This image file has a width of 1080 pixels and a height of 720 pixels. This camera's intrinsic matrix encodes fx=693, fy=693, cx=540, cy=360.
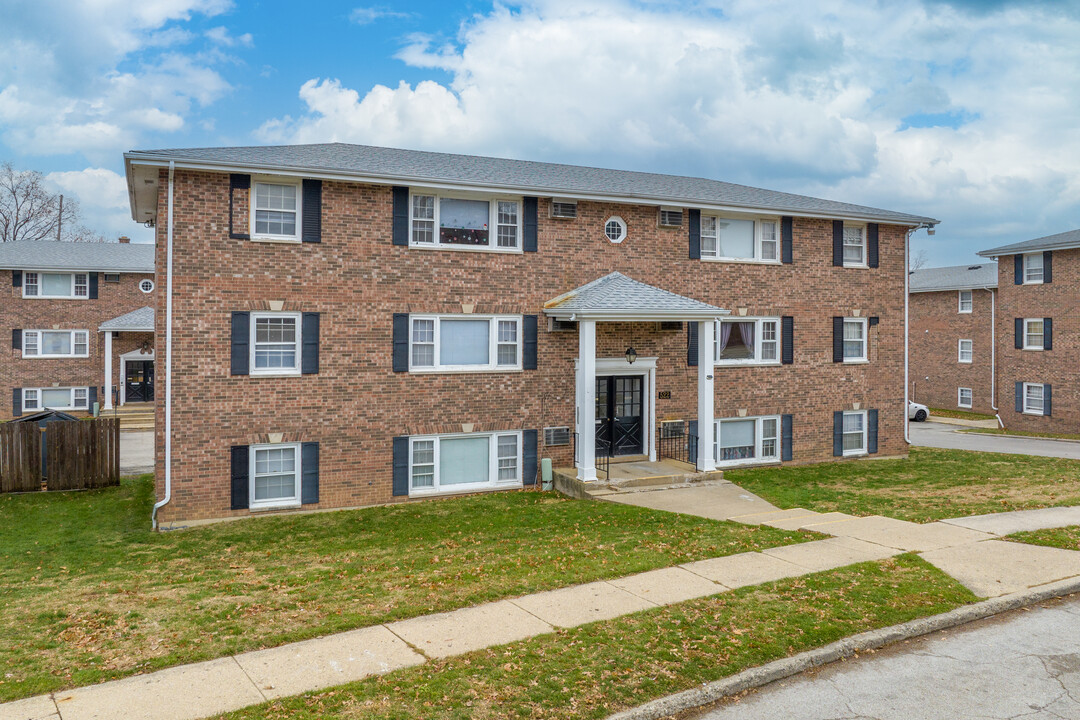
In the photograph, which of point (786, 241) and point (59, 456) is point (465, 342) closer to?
point (786, 241)

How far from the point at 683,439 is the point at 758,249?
208 inches

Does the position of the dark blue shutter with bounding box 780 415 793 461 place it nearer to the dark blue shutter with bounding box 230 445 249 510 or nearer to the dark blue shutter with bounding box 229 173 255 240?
the dark blue shutter with bounding box 230 445 249 510

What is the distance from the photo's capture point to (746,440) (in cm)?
1773

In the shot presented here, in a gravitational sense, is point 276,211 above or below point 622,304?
above

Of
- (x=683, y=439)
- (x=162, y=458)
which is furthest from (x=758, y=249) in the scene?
(x=162, y=458)

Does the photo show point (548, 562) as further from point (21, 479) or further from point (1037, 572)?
point (21, 479)

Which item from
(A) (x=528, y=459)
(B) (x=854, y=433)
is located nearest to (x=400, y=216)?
(A) (x=528, y=459)

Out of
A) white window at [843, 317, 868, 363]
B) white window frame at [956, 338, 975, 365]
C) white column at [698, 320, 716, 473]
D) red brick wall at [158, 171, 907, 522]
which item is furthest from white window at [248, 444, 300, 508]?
white window frame at [956, 338, 975, 365]

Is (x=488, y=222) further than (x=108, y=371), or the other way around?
(x=108, y=371)

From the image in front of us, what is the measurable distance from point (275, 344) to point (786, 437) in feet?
41.4

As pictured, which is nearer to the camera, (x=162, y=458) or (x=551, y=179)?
(x=162, y=458)

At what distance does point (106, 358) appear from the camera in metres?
30.7

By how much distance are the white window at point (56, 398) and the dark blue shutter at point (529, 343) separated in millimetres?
25282

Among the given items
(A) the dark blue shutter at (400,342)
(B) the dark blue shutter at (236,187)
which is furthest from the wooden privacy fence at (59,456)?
(A) the dark blue shutter at (400,342)
